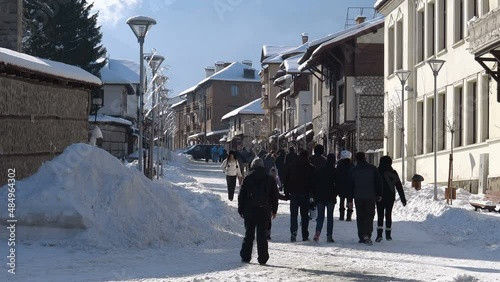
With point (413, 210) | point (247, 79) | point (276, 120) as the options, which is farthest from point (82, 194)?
point (247, 79)

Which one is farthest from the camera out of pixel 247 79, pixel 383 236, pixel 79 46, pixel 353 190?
pixel 247 79

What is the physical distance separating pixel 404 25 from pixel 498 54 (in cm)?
1364

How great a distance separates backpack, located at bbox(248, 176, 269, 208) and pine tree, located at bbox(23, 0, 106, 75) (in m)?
40.3

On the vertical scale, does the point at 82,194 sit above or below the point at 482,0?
below

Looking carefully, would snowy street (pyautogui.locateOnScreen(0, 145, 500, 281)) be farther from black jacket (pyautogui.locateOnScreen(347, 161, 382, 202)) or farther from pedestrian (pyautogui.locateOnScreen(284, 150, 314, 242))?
black jacket (pyautogui.locateOnScreen(347, 161, 382, 202))

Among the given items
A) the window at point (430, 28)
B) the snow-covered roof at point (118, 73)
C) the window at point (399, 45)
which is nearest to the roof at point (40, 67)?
the window at point (430, 28)

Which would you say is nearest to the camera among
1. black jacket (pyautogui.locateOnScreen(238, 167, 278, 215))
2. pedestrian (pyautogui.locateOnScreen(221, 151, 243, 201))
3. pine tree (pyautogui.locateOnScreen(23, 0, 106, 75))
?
black jacket (pyautogui.locateOnScreen(238, 167, 278, 215))

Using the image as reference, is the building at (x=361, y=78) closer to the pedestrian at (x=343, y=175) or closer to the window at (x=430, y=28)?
the window at (x=430, y=28)

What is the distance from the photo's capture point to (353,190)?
52.3 feet

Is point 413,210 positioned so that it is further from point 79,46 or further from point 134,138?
point 134,138

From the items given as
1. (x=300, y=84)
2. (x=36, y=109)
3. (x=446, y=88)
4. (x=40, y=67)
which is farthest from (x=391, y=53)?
(x=300, y=84)

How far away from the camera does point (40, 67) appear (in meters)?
15.9

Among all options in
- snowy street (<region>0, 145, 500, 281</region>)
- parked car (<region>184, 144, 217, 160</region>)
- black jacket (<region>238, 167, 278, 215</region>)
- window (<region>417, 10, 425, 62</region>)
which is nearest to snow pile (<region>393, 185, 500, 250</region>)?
snowy street (<region>0, 145, 500, 281</region>)

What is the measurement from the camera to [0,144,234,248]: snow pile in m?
13.9
